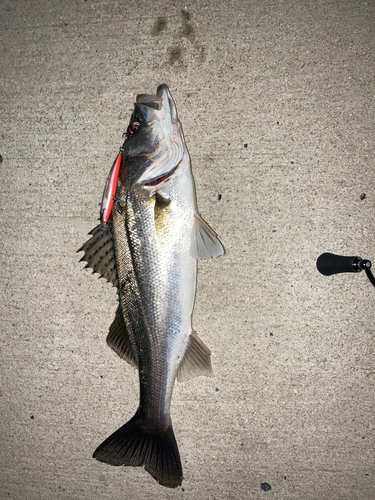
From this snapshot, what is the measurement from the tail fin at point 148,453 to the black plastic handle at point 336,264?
4.23ft

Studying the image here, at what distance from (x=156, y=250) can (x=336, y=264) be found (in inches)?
41.6

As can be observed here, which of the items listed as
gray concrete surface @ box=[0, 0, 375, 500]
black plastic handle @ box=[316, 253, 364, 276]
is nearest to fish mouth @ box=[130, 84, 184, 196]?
gray concrete surface @ box=[0, 0, 375, 500]

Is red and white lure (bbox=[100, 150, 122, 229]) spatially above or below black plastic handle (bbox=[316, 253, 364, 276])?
above

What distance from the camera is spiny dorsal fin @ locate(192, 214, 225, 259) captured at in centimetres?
175

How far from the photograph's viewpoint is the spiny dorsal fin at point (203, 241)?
5.75 feet

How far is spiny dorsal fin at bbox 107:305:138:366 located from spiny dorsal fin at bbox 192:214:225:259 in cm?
57

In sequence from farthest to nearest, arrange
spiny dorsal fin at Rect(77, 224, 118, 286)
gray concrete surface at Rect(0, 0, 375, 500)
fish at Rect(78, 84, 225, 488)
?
gray concrete surface at Rect(0, 0, 375, 500), spiny dorsal fin at Rect(77, 224, 118, 286), fish at Rect(78, 84, 225, 488)

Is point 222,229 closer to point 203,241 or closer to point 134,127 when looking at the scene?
point 203,241

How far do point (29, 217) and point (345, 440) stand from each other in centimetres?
259

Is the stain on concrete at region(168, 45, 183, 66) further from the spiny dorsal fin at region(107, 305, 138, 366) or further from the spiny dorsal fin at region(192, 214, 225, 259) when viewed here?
the spiny dorsal fin at region(107, 305, 138, 366)

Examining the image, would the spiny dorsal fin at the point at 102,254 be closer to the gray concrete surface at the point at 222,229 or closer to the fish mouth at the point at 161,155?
the fish mouth at the point at 161,155

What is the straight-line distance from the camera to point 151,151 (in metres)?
1.69

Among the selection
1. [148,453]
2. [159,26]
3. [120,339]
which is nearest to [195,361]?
[120,339]

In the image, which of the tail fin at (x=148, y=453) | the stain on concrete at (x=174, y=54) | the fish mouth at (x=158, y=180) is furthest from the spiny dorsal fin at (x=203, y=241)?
the stain on concrete at (x=174, y=54)
